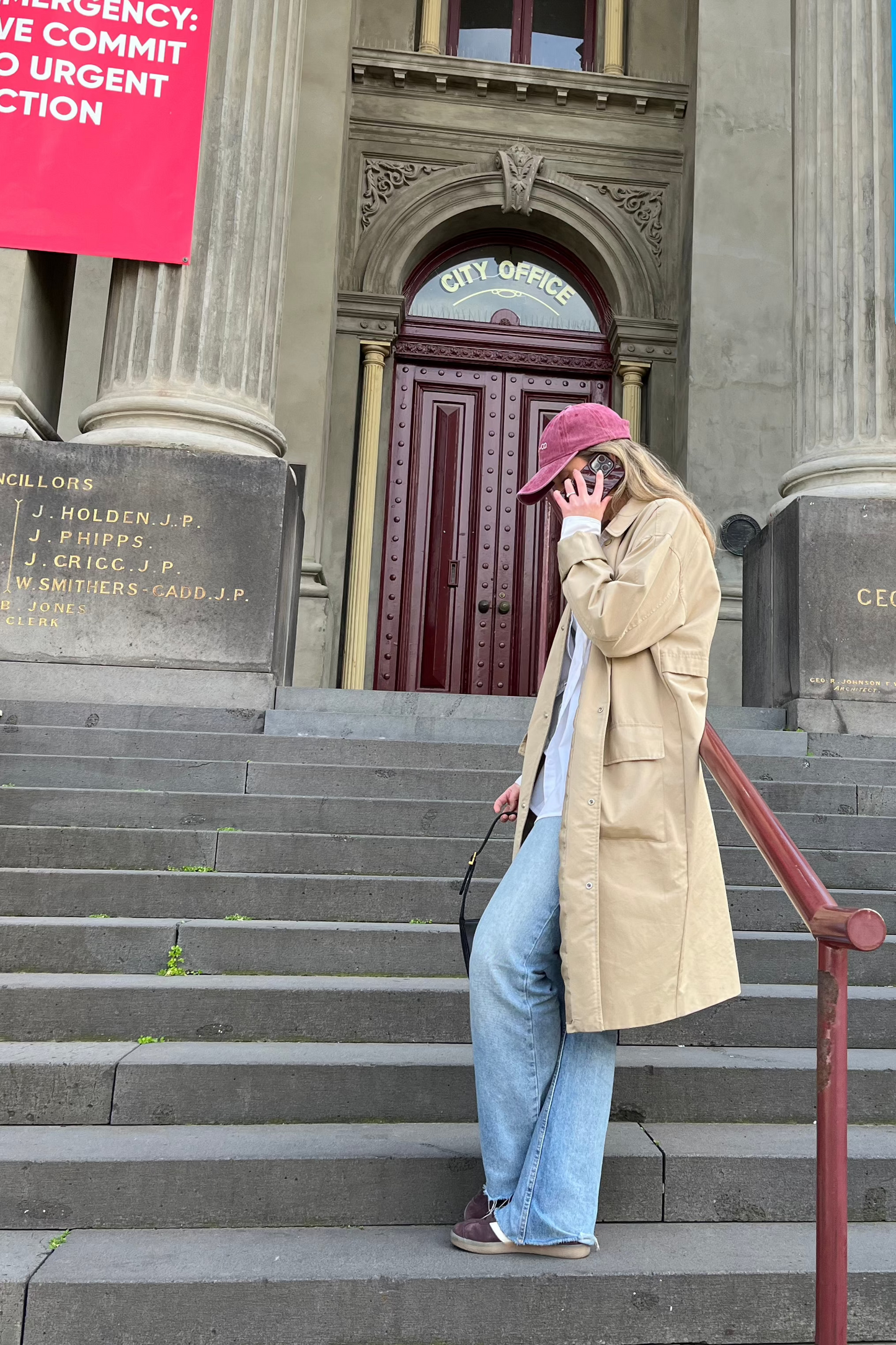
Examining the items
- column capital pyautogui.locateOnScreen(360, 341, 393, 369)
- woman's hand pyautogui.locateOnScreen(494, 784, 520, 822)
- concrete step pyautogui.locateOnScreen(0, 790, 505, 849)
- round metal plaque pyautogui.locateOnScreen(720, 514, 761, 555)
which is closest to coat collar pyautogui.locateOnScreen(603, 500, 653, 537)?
woman's hand pyautogui.locateOnScreen(494, 784, 520, 822)

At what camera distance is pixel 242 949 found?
3.59 m

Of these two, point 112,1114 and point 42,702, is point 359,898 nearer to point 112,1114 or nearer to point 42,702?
point 112,1114

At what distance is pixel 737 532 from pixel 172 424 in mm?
5662

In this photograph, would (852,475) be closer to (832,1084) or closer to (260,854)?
(260,854)

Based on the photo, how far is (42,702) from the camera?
17.8ft

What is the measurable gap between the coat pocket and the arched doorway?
7588 mm

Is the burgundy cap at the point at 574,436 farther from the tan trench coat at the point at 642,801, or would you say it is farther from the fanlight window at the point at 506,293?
the fanlight window at the point at 506,293

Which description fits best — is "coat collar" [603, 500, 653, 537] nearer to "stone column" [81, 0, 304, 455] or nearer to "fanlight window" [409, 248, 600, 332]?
"stone column" [81, 0, 304, 455]

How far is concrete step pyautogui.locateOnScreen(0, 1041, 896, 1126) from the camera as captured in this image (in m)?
2.93

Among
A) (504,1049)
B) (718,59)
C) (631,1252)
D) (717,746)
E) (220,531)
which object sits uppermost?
(718,59)

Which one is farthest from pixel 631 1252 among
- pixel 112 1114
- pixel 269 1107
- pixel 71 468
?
pixel 71 468

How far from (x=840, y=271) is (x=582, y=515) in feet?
17.9

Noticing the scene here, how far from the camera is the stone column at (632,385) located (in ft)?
35.0

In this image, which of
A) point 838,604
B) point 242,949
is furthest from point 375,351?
point 242,949
